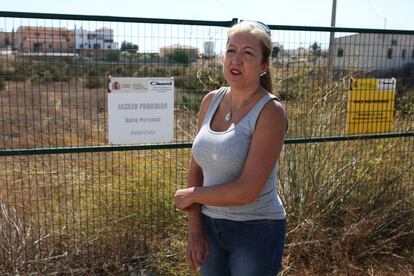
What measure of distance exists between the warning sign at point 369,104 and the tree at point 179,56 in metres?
1.75

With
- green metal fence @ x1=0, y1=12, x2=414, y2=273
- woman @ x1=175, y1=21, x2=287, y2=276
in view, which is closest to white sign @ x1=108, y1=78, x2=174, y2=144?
green metal fence @ x1=0, y1=12, x2=414, y2=273

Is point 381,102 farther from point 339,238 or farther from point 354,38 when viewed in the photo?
point 339,238

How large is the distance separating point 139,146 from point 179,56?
940 mm

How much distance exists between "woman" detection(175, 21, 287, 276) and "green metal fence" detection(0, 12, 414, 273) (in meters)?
1.79

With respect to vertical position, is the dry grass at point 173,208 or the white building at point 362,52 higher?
the white building at point 362,52

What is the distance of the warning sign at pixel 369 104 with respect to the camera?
16.0ft

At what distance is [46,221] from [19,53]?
1.54 metres

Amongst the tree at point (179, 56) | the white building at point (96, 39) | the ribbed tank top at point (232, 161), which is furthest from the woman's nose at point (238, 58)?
the tree at point (179, 56)

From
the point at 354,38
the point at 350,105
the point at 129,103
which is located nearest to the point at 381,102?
the point at 350,105

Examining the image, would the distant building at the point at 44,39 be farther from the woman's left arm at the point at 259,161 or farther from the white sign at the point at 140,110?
the woman's left arm at the point at 259,161

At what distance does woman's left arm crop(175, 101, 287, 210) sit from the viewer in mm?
2166

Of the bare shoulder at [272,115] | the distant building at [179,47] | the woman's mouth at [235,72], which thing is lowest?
the bare shoulder at [272,115]

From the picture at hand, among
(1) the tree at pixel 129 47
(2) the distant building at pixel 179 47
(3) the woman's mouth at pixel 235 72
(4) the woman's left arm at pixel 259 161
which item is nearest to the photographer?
(4) the woman's left arm at pixel 259 161

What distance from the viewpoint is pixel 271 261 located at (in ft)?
7.72
